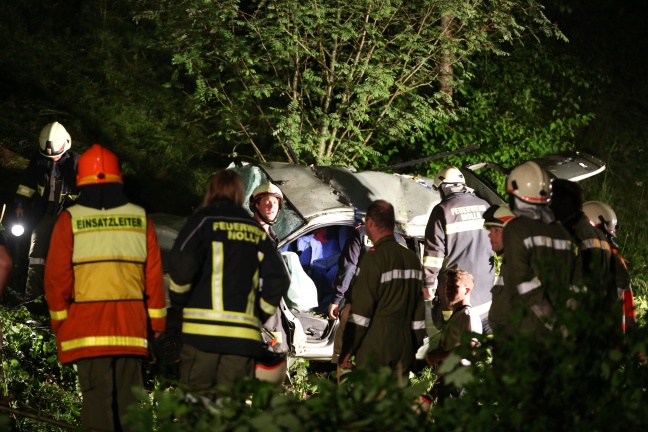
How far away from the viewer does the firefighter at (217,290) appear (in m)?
5.39

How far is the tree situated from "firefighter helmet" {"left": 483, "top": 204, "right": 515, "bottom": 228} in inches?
220

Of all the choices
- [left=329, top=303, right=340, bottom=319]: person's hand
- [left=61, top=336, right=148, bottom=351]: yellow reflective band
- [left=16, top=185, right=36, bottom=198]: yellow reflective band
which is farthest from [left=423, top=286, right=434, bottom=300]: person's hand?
[left=16, top=185, right=36, bottom=198]: yellow reflective band

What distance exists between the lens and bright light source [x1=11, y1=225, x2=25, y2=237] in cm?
845

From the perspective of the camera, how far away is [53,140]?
8.23 meters

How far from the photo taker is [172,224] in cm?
888

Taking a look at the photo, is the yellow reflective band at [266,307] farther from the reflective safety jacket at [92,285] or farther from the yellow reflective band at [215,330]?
the reflective safety jacket at [92,285]

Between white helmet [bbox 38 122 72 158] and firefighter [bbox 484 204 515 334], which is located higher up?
white helmet [bbox 38 122 72 158]

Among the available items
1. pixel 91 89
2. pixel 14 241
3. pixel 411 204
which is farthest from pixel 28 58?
pixel 411 204

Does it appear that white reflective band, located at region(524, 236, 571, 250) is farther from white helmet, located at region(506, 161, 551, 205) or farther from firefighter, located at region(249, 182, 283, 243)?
firefighter, located at region(249, 182, 283, 243)

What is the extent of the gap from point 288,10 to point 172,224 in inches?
162

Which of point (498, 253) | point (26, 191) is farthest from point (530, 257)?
point (26, 191)

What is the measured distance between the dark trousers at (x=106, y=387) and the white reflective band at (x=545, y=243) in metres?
2.40

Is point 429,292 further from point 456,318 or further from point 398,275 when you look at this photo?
point 398,275

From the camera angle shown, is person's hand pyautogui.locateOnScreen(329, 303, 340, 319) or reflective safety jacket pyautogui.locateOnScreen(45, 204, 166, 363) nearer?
reflective safety jacket pyautogui.locateOnScreen(45, 204, 166, 363)
